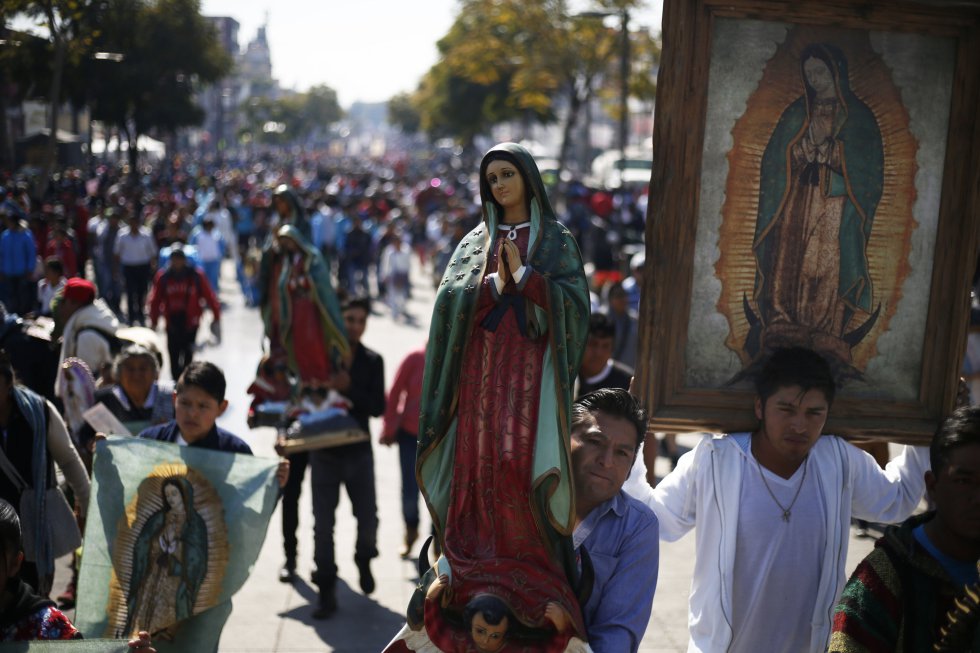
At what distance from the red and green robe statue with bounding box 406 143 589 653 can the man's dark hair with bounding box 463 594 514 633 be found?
3cm

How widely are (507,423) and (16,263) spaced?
516 inches

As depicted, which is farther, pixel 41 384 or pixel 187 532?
pixel 41 384

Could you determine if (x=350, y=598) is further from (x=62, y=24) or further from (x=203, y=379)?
(x=62, y=24)

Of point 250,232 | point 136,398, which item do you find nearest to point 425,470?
point 136,398

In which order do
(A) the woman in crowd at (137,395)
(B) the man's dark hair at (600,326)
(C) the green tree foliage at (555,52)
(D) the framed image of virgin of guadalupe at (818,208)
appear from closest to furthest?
1. (D) the framed image of virgin of guadalupe at (818,208)
2. (A) the woman in crowd at (137,395)
3. (B) the man's dark hair at (600,326)
4. (C) the green tree foliage at (555,52)

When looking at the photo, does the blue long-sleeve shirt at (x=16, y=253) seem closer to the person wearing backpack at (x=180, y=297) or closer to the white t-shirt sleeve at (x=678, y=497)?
the person wearing backpack at (x=180, y=297)

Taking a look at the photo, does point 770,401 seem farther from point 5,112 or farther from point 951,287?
point 5,112

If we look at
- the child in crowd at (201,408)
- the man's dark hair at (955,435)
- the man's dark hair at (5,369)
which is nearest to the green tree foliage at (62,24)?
the man's dark hair at (5,369)

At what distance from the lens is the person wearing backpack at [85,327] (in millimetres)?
7719

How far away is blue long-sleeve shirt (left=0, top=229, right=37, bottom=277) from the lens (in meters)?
15.2

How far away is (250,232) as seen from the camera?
82.6 feet

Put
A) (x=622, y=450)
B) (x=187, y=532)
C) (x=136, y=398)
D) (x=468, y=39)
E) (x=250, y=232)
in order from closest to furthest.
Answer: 1. (x=622, y=450)
2. (x=187, y=532)
3. (x=136, y=398)
4. (x=250, y=232)
5. (x=468, y=39)

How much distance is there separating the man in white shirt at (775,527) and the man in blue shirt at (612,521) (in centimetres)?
39

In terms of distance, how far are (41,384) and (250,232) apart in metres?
17.4
